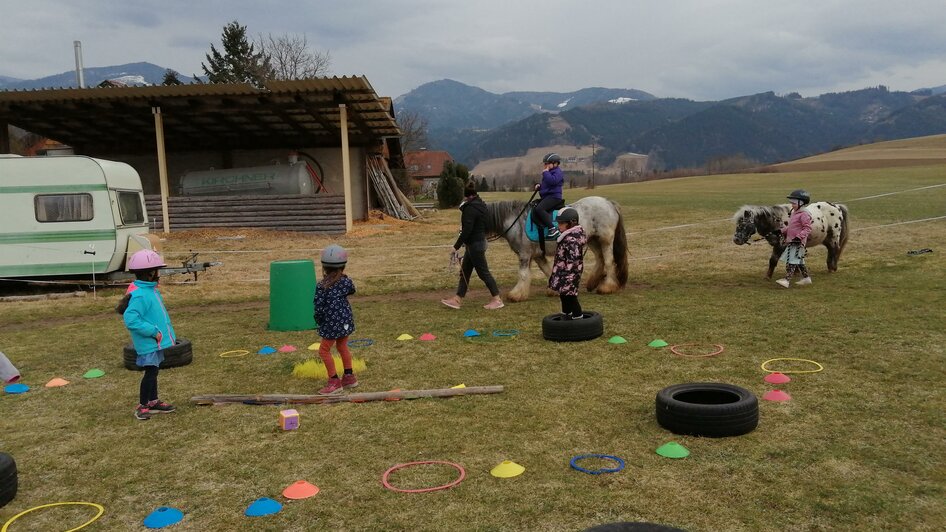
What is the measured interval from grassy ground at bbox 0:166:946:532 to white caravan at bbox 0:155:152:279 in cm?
311

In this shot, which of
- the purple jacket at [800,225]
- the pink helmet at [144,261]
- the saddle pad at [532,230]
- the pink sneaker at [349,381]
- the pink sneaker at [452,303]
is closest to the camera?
the pink helmet at [144,261]

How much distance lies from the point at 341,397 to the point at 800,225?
8948 millimetres

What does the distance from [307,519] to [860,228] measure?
21229 millimetres

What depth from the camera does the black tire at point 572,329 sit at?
802 cm

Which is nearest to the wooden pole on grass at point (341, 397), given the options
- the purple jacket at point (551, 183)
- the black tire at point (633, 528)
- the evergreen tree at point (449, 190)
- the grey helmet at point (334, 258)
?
the grey helmet at point (334, 258)

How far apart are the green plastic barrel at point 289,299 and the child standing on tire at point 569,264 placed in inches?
153

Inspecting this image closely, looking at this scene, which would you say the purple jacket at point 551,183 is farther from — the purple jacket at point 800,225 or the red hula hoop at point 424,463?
the red hula hoop at point 424,463

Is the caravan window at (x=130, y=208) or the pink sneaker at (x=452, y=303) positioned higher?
the caravan window at (x=130, y=208)

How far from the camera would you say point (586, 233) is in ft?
37.2

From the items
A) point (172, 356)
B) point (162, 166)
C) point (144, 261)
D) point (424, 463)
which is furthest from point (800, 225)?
point (162, 166)

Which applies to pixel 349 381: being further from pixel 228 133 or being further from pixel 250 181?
pixel 228 133

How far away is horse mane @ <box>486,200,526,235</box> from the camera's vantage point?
36.7ft

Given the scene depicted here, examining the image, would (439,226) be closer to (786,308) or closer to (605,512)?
(786,308)

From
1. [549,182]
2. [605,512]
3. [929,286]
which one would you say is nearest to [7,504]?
[605,512]
